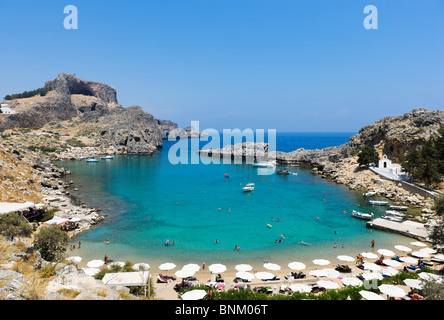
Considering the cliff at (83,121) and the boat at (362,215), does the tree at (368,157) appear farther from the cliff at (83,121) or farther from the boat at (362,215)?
the cliff at (83,121)

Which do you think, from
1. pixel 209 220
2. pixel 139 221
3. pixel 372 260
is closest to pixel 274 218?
pixel 209 220

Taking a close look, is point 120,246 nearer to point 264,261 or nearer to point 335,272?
point 264,261

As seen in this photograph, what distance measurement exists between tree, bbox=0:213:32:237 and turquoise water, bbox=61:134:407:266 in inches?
199

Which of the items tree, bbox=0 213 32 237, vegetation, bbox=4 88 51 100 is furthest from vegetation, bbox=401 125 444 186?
vegetation, bbox=4 88 51 100

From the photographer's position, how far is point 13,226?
19.1m

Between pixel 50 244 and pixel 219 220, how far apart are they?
1947 centimetres

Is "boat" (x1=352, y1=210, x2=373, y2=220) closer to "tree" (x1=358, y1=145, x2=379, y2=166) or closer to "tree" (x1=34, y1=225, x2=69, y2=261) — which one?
"tree" (x1=358, y1=145, x2=379, y2=166)

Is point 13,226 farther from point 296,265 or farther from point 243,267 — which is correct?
point 296,265

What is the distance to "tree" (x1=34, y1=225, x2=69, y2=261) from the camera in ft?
55.2

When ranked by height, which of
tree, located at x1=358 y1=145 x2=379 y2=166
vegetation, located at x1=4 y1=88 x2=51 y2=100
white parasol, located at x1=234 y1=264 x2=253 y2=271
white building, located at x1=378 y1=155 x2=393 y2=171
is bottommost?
white parasol, located at x1=234 y1=264 x2=253 y2=271

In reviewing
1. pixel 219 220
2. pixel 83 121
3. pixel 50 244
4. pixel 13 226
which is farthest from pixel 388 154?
pixel 83 121

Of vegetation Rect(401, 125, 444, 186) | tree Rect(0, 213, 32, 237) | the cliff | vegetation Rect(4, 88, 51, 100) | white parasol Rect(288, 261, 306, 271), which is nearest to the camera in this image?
tree Rect(0, 213, 32, 237)
